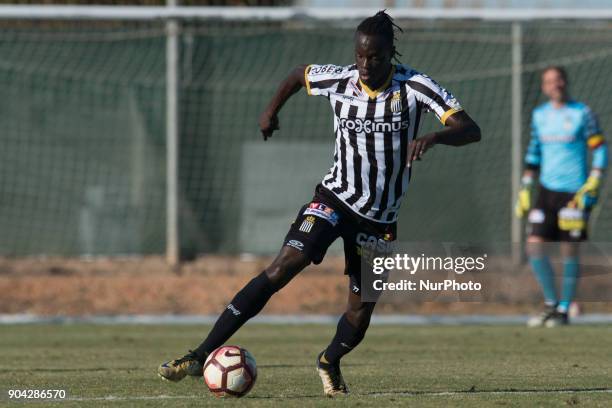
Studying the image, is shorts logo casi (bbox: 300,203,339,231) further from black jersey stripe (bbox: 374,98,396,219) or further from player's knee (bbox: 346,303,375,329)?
player's knee (bbox: 346,303,375,329)

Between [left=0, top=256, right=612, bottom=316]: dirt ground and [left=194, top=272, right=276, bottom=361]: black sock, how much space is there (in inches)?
306

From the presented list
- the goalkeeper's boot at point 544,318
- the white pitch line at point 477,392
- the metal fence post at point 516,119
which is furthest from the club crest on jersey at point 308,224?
the metal fence post at point 516,119

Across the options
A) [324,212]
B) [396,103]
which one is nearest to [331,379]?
[324,212]

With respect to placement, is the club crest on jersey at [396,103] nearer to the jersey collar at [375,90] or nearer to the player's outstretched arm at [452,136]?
the jersey collar at [375,90]

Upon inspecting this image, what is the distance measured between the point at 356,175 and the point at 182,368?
5.05 feet

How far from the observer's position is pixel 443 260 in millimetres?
9180

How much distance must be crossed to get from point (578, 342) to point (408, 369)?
2821mm

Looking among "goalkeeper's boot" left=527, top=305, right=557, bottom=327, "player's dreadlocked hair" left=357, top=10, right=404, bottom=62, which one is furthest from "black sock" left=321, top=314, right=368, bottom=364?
"goalkeeper's boot" left=527, top=305, right=557, bottom=327

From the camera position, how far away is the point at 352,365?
367 inches

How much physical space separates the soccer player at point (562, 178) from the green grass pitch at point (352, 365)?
2.09 ft

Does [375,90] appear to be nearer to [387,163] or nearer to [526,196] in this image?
[387,163]

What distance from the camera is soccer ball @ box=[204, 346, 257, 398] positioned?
687 cm

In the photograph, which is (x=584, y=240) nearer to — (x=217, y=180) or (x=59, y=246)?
(x=217, y=180)

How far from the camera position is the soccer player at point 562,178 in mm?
12984
